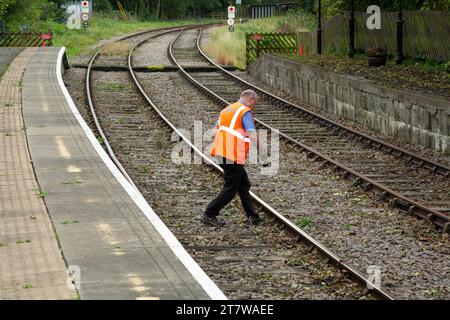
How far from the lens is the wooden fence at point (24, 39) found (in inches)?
1783

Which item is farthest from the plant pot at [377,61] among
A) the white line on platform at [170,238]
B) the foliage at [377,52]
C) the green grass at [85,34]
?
the green grass at [85,34]

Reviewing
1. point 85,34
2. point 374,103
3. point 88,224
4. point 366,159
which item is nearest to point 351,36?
point 374,103

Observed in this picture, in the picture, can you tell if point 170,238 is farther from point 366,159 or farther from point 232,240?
point 366,159

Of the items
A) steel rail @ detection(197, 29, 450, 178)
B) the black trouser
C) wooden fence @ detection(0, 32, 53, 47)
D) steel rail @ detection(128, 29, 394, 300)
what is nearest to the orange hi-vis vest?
the black trouser

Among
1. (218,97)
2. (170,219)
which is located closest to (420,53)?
(218,97)

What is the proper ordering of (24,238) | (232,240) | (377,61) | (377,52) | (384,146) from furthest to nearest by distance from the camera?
(377,52) → (377,61) → (384,146) → (232,240) → (24,238)

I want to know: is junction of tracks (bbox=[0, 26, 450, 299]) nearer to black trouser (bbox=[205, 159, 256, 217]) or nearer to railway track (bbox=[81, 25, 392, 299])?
railway track (bbox=[81, 25, 392, 299])

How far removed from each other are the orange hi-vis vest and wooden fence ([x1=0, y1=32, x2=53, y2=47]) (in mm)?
34734

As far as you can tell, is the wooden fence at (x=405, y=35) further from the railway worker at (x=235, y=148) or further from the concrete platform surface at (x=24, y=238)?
the railway worker at (x=235, y=148)

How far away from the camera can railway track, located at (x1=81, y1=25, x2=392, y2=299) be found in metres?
9.70

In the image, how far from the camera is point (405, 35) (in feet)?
89.7

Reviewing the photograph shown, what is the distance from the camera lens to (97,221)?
10.9m

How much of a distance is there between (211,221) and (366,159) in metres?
5.55

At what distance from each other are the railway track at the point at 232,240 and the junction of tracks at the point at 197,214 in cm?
3
